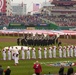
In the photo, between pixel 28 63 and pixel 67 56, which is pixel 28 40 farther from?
pixel 28 63

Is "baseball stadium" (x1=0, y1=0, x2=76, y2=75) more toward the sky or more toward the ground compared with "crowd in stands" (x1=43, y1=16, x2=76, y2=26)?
more toward the sky

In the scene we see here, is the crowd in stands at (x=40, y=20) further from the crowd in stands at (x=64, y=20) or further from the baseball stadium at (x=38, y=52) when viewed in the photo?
the baseball stadium at (x=38, y=52)

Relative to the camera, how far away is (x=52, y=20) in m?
99.8

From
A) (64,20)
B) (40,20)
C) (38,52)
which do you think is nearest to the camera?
(38,52)

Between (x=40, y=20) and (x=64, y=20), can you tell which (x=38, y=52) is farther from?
(x=64, y=20)

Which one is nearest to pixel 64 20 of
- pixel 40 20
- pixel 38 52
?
pixel 40 20

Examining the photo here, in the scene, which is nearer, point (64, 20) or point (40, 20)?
point (40, 20)

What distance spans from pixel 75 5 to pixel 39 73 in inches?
3560

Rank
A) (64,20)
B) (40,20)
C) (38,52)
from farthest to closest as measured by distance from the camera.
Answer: (64,20), (40,20), (38,52)

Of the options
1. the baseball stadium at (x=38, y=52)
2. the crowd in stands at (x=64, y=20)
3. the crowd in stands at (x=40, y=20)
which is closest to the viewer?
the baseball stadium at (x=38, y=52)

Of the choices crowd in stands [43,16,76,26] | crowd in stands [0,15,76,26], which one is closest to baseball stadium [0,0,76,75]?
crowd in stands [43,16,76,26]

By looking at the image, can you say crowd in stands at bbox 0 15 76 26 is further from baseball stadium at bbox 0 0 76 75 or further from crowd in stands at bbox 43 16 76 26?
baseball stadium at bbox 0 0 76 75

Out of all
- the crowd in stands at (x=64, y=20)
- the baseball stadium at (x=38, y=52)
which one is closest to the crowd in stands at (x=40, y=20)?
the crowd in stands at (x=64, y=20)

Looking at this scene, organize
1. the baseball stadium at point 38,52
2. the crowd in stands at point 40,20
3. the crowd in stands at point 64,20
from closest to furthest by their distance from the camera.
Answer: the baseball stadium at point 38,52 < the crowd in stands at point 40,20 < the crowd in stands at point 64,20
